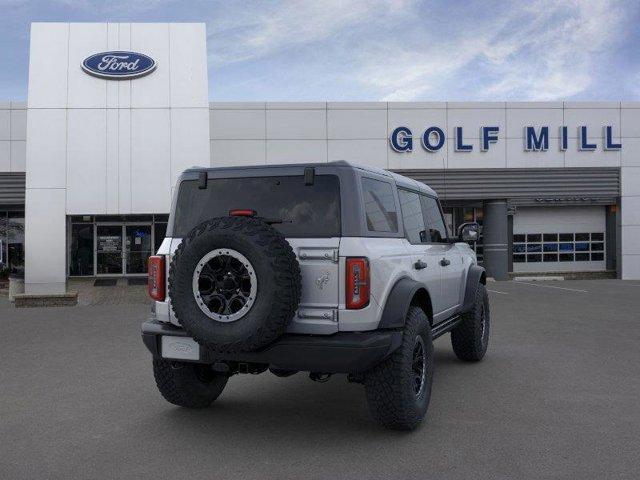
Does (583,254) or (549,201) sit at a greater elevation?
(549,201)

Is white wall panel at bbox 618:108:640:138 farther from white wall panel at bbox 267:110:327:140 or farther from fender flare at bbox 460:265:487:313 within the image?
fender flare at bbox 460:265:487:313

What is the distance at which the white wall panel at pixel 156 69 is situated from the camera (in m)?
19.4

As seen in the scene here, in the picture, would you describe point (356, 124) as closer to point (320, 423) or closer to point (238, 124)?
point (238, 124)

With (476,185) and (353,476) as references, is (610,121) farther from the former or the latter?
(353,476)

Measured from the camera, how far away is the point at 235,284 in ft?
13.7

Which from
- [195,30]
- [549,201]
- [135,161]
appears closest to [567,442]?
[135,161]

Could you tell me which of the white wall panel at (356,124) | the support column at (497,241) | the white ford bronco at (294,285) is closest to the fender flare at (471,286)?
the white ford bronco at (294,285)

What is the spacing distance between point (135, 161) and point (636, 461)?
17.3 metres

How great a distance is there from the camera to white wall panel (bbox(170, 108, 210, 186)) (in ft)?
63.0

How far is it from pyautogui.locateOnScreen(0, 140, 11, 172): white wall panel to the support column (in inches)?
725

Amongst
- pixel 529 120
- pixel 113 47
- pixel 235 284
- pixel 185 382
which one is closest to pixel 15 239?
pixel 113 47

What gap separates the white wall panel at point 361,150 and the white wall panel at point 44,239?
1008 centimetres

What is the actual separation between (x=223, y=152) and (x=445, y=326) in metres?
18.8

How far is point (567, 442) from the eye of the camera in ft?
14.5
